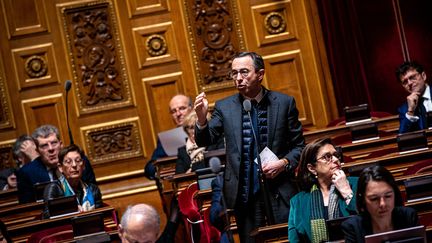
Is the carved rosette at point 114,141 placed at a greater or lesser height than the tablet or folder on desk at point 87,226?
greater

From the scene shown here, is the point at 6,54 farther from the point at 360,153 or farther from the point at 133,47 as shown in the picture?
the point at 360,153

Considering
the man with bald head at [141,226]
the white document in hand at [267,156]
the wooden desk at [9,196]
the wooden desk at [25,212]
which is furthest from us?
the wooden desk at [9,196]

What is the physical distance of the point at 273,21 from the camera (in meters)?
8.93

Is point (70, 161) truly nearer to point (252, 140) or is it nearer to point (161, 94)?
point (252, 140)

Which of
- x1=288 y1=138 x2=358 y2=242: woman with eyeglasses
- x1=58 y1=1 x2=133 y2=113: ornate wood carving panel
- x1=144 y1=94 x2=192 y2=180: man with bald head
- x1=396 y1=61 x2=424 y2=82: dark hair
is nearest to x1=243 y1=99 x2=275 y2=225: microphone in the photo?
x1=288 y1=138 x2=358 y2=242: woman with eyeglasses

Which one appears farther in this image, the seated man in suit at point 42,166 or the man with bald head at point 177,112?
the man with bald head at point 177,112

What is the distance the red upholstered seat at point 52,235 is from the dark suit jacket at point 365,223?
6.10 feet

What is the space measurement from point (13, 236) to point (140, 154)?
10.8ft

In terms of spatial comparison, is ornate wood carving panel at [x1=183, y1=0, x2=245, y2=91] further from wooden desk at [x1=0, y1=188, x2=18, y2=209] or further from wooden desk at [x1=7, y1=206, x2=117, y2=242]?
wooden desk at [x1=7, y1=206, x2=117, y2=242]

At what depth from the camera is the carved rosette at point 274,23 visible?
8922 mm

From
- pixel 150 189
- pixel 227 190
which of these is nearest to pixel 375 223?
pixel 227 190

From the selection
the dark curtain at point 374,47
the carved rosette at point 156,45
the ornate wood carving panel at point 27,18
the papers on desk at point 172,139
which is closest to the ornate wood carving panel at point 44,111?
the ornate wood carving panel at point 27,18

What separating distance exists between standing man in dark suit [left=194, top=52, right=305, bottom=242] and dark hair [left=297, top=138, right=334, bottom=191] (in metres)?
0.11

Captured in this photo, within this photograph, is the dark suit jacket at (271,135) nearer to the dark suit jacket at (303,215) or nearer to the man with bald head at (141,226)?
the dark suit jacket at (303,215)
